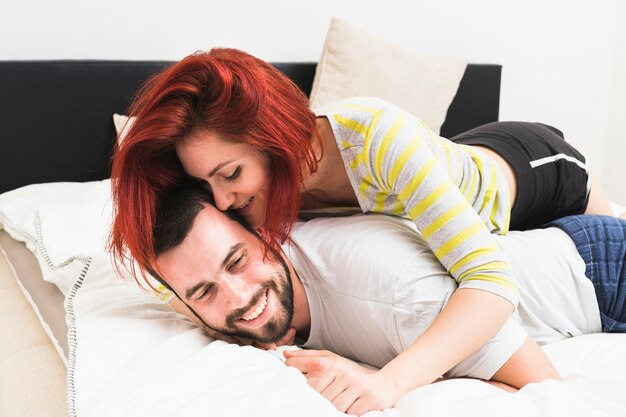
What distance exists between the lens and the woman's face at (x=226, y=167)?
111 cm

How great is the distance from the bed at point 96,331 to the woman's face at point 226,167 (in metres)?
0.26

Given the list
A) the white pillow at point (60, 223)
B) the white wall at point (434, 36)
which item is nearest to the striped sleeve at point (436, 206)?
the white pillow at point (60, 223)

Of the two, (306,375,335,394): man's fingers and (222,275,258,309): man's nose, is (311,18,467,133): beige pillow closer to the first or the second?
(222,275,258,309): man's nose

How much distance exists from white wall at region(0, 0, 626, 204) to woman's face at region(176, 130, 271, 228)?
4.16 ft

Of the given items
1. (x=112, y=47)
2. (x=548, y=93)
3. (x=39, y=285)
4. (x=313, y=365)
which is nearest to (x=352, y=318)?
(x=313, y=365)

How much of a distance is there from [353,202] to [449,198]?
0.31 metres

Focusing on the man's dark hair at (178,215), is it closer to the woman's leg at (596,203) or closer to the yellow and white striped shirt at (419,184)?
the yellow and white striped shirt at (419,184)

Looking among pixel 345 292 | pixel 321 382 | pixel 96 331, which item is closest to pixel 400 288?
pixel 345 292

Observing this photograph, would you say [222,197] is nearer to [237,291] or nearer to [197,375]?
[237,291]

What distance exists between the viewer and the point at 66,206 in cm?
171

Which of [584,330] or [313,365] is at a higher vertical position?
[313,365]

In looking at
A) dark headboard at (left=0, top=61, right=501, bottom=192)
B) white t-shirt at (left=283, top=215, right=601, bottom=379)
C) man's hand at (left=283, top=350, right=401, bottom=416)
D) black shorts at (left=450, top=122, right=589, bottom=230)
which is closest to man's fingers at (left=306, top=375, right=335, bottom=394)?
man's hand at (left=283, top=350, right=401, bottom=416)

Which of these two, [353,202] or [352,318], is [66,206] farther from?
[352,318]

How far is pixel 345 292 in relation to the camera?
1.14m
